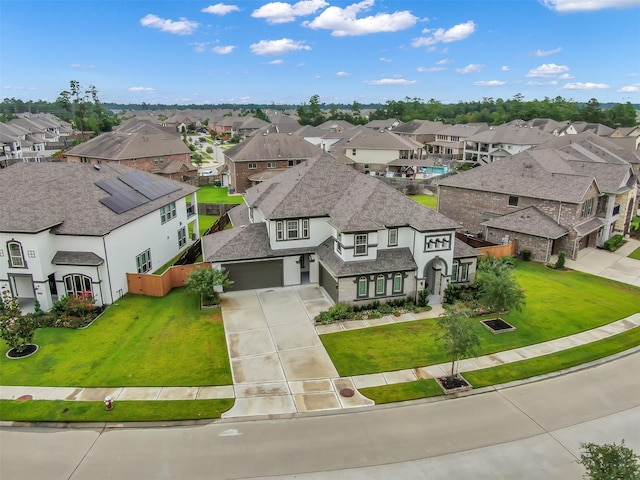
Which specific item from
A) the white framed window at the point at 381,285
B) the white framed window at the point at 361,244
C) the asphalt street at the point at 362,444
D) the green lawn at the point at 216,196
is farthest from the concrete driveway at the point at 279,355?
the green lawn at the point at 216,196

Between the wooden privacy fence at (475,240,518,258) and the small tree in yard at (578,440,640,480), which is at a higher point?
the small tree in yard at (578,440,640,480)

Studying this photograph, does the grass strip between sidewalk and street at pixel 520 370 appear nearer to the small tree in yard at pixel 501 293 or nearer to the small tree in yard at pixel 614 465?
the small tree in yard at pixel 501 293

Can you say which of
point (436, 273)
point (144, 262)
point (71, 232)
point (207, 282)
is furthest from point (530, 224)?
point (71, 232)

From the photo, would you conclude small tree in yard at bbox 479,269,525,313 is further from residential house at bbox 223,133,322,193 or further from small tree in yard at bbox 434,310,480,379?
residential house at bbox 223,133,322,193

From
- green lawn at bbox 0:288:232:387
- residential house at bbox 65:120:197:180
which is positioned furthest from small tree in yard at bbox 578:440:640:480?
residential house at bbox 65:120:197:180

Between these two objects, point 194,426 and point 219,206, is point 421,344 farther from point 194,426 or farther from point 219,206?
point 219,206

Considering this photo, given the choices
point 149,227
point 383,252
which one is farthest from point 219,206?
point 383,252

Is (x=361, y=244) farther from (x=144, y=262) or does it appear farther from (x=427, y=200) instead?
(x=427, y=200)
